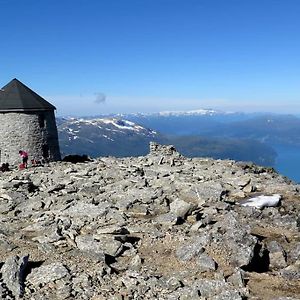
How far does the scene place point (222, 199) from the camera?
24.3m

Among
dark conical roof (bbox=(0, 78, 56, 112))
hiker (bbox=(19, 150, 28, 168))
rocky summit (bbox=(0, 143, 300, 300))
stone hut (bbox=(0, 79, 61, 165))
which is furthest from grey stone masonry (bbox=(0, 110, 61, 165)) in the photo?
rocky summit (bbox=(0, 143, 300, 300))

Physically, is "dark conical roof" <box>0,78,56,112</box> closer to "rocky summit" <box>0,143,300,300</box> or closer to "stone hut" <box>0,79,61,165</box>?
"stone hut" <box>0,79,61,165</box>

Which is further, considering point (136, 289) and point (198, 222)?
point (198, 222)

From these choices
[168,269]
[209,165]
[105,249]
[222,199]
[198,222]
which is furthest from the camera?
[209,165]

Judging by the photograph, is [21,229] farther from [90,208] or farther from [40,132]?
[40,132]

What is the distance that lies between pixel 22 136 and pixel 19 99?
3930mm

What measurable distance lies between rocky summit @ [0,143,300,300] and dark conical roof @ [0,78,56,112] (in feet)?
48.7

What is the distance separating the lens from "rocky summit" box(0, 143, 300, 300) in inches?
550

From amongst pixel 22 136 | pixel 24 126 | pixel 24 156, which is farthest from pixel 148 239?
pixel 24 126

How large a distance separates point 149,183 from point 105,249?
11.1 m

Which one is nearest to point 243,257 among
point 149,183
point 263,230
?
point 263,230

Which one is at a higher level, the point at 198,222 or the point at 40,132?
the point at 40,132

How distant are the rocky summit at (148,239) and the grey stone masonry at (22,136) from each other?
13.3 metres

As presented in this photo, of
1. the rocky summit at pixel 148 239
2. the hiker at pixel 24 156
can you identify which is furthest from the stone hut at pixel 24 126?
the rocky summit at pixel 148 239
